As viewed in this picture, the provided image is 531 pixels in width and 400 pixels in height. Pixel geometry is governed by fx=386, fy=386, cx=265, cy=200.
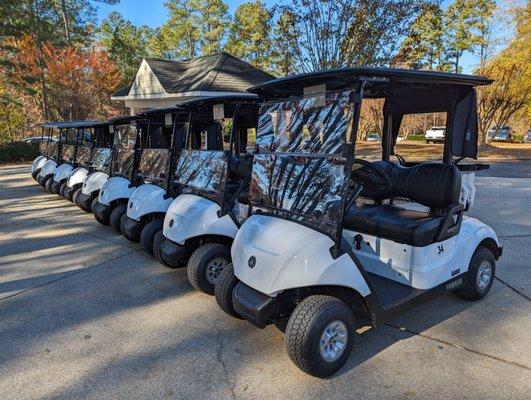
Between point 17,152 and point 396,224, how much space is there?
66.9ft

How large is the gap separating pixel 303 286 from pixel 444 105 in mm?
2161

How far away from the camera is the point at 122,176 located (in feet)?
19.2

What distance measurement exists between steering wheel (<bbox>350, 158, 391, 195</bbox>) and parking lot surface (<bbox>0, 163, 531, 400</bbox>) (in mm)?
1098

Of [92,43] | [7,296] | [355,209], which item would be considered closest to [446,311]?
[355,209]

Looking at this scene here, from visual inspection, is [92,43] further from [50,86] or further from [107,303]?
[107,303]

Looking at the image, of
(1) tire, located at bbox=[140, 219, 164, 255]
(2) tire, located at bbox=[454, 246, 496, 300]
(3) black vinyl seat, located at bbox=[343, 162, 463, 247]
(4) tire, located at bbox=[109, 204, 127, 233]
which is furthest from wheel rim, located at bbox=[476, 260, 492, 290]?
(4) tire, located at bbox=[109, 204, 127, 233]

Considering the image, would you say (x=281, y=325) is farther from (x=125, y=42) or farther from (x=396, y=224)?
(x=125, y=42)

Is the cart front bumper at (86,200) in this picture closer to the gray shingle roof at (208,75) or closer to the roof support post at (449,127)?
the roof support post at (449,127)

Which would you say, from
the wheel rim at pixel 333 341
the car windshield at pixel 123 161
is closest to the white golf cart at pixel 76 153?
the car windshield at pixel 123 161

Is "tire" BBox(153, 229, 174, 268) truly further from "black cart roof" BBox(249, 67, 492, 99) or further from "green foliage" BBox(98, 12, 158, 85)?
"green foliage" BBox(98, 12, 158, 85)

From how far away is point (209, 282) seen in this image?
3.46m

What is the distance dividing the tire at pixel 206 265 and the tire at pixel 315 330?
4.13 feet

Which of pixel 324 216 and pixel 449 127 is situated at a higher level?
A: pixel 449 127

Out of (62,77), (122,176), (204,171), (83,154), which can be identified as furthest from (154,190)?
(62,77)
